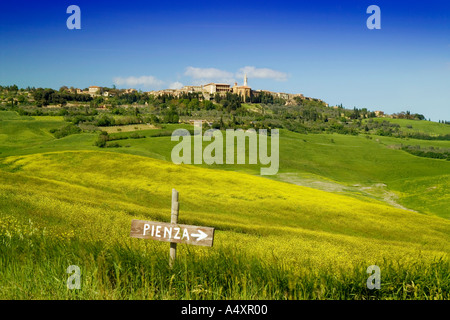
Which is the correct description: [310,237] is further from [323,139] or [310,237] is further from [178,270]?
[323,139]

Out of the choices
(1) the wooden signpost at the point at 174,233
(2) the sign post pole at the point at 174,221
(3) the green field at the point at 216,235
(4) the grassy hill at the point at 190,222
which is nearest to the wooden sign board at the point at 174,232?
(1) the wooden signpost at the point at 174,233

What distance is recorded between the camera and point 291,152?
126m

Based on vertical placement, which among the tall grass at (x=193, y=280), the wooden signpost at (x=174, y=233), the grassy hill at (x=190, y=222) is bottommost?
the grassy hill at (x=190, y=222)

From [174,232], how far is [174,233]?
2cm

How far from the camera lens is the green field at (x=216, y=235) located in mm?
7246

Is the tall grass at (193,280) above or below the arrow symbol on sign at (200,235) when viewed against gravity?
below

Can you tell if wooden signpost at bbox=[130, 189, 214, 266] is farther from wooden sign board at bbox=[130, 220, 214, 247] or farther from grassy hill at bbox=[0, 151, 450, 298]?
grassy hill at bbox=[0, 151, 450, 298]

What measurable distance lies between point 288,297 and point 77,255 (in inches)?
186

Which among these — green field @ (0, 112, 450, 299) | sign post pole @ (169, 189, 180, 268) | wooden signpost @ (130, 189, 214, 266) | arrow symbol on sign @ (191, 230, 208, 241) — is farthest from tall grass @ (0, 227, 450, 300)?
arrow symbol on sign @ (191, 230, 208, 241)

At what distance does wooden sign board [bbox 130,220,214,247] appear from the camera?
7.70m

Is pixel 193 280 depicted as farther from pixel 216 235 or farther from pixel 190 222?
pixel 190 222

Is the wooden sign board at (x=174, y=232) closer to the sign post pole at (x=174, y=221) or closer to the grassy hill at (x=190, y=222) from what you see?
the sign post pole at (x=174, y=221)

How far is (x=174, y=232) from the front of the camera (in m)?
8.01
